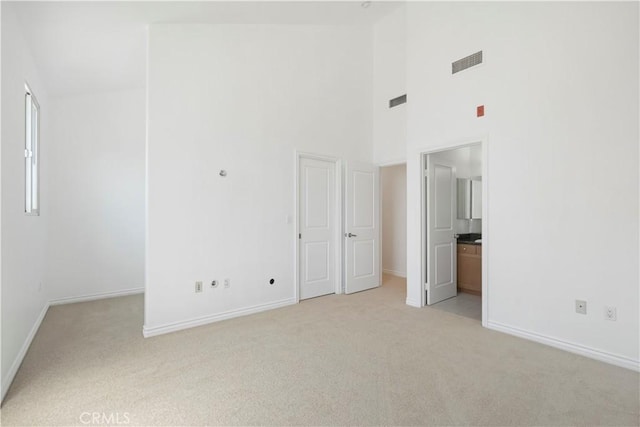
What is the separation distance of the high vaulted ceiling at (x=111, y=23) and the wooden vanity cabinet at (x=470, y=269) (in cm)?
375

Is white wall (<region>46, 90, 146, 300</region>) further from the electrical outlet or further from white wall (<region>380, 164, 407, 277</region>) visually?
the electrical outlet

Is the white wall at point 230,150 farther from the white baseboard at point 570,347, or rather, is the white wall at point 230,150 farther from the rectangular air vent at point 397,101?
the white baseboard at point 570,347

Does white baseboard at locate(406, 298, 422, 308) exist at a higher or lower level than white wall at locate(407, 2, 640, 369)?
lower

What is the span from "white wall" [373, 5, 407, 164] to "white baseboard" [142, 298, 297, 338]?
2748 millimetres

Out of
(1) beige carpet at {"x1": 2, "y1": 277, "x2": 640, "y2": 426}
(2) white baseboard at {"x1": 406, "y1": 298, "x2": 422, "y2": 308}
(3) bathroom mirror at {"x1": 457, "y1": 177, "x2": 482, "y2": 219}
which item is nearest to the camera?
(1) beige carpet at {"x1": 2, "y1": 277, "x2": 640, "y2": 426}

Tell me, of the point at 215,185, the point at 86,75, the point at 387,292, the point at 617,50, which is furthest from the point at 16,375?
the point at 617,50

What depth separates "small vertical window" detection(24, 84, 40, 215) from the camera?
132 inches

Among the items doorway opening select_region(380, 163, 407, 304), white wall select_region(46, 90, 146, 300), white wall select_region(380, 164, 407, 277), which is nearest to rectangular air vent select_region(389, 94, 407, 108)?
doorway opening select_region(380, 163, 407, 304)

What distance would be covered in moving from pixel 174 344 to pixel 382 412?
2046 millimetres

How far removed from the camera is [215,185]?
143 inches

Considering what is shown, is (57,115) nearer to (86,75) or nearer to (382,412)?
(86,75)

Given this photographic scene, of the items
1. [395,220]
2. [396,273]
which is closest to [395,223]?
[395,220]

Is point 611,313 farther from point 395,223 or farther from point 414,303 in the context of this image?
point 395,223

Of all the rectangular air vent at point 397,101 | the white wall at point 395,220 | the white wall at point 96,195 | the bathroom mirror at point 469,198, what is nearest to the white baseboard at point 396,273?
the white wall at point 395,220
